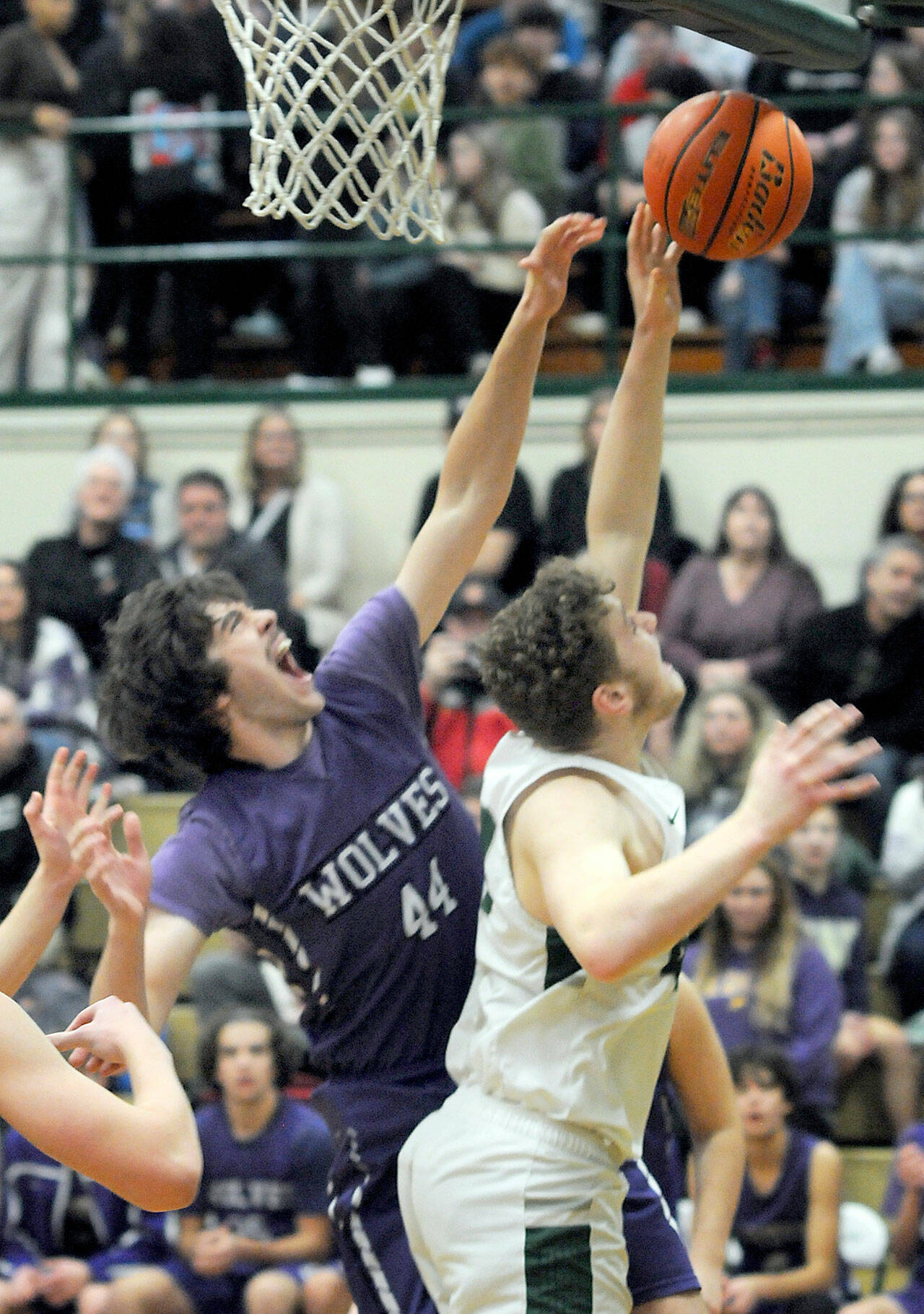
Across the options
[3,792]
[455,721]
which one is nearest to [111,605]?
[3,792]

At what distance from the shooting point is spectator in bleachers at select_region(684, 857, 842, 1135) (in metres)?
5.61

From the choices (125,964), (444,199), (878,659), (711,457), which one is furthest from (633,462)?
(444,199)

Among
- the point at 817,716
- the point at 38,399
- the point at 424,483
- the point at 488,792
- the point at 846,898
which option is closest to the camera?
the point at 817,716

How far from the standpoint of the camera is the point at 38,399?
8.97 meters

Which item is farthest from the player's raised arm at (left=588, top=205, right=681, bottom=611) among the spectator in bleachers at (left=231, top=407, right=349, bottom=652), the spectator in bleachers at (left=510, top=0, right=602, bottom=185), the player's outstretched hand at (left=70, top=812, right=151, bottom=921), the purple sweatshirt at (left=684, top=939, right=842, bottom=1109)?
the spectator in bleachers at (left=510, top=0, right=602, bottom=185)

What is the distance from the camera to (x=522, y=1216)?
9.43ft

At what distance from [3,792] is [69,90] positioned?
4.06 metres

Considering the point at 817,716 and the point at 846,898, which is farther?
the point at 846,898

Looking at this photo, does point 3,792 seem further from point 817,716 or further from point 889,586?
point 817,716

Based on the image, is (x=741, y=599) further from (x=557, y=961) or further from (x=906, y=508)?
(x=557, y=961)

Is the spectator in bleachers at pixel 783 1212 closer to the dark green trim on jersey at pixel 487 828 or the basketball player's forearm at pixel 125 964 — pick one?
the dark green trim on jersey at pixel 487 828

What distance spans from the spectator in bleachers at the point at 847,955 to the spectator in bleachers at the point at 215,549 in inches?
88.6

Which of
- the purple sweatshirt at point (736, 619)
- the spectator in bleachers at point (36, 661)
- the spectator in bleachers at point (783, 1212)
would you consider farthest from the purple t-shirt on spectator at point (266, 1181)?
the purple sweatshirt at point (736, 619)

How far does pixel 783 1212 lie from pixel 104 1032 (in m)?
3.26
